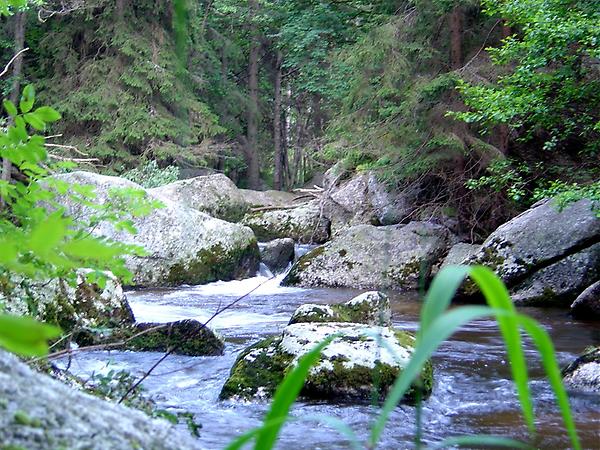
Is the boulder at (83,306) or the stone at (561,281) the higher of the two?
the boulder at (83,306)

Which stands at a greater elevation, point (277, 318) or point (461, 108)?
point (461, 108)

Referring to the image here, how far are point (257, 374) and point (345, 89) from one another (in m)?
15.2

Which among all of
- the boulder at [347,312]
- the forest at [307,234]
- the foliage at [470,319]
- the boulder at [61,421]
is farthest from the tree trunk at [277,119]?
the foliage at [470,319]

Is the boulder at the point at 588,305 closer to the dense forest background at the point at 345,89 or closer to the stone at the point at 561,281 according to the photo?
the stone at the point at 561,281

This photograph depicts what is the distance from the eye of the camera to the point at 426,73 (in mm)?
15211

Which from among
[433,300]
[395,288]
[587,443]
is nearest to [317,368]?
[587,443]

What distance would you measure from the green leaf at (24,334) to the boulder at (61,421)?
30 centimetres

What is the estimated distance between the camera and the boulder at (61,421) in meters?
0.94

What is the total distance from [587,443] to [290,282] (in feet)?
29.7

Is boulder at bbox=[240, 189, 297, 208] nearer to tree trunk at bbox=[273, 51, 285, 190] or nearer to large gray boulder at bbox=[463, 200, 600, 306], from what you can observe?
tree trunk at bbox=[273, 51, 285, 190]

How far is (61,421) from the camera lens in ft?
3.30

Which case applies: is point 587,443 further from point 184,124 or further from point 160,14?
point 160,14

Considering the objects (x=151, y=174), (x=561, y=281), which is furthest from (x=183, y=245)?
(x=151, y=174)

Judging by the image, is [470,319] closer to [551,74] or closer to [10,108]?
[10,108]
